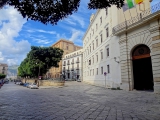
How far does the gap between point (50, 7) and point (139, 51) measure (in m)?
14.2

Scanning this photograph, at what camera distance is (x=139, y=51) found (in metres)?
16.6

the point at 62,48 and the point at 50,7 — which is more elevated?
the point at 62,48

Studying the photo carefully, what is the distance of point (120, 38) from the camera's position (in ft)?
61.6

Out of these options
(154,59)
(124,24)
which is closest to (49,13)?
(154,59)

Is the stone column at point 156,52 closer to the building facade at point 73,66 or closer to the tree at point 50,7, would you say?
the tree at point 50,7

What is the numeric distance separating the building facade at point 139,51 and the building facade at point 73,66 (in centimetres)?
3700

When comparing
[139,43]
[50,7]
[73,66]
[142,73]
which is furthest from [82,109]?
[73,66]

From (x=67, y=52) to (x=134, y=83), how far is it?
59.6 m

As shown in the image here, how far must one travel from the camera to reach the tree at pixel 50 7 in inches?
186

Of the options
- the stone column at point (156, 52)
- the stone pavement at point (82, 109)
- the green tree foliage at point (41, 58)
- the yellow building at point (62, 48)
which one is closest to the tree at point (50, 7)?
the stone pavement at point (82, 109)

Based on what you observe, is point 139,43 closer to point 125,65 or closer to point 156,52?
point 156,52

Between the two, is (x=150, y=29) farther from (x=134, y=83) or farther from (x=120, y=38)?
(x=134, y=83)

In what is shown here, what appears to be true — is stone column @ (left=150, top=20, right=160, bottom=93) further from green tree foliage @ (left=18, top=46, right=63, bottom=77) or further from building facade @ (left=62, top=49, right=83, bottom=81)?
building facade @ (left=62, top=49, right=83, bottom=81)

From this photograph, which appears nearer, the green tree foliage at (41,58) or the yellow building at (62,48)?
the green tree foliage at (41,58)
